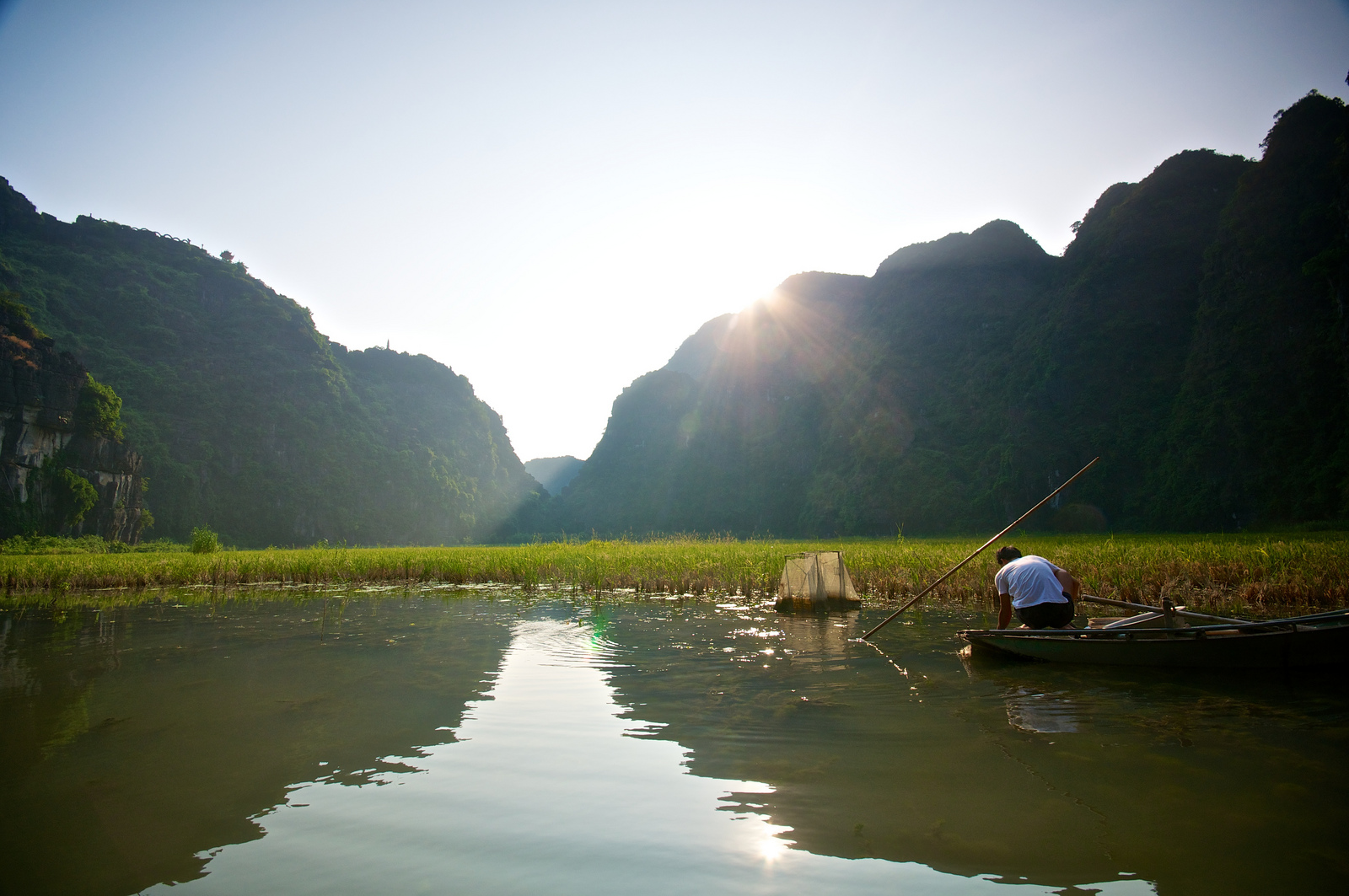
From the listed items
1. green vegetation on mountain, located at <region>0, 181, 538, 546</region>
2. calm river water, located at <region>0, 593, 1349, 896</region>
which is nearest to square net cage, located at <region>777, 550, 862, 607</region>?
calm river water, located at <region>0, 593, 1349, 896</region>

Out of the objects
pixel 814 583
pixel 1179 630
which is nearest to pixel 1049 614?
pixel 1179 630

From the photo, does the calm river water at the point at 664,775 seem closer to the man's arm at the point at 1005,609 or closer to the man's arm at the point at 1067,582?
the man's arm at the point at 1005,609

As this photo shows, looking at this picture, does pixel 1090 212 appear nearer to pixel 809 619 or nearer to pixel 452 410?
pixel 809 619

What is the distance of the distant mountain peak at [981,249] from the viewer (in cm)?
8562

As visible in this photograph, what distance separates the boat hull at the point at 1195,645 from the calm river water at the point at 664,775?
156 millimetres

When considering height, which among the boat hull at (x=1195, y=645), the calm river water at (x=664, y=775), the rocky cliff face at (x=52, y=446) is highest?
the rocky cliff face at (x=52, y=446)

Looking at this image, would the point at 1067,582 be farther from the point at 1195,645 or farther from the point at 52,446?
the point at 52,446

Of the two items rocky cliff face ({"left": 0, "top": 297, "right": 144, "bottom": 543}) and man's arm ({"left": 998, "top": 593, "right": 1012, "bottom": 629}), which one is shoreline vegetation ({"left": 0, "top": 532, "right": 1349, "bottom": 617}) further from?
rocky cliff face ({"left": 0, "top": 297, "right": 144, "bottom": 543})

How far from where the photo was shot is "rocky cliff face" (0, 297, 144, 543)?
120 ft

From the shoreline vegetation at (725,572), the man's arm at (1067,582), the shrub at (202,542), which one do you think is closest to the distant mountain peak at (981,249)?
the shoreline vegetation at (725,572)

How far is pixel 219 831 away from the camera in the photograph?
9.77ft

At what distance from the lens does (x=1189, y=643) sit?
17.9ft

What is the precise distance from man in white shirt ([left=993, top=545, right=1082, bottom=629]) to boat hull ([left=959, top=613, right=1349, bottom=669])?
45 centimetres

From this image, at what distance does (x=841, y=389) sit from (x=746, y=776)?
86853mm
